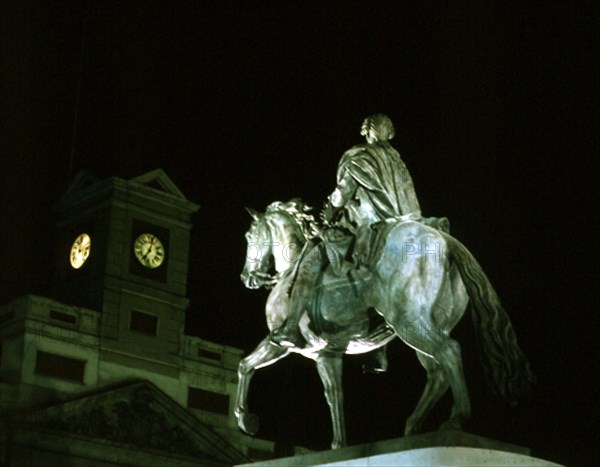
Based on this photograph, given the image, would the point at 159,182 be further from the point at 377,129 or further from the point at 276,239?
the point at 377,129

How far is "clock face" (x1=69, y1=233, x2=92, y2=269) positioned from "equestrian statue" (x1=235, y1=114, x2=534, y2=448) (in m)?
32.3

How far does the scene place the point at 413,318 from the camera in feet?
30.4

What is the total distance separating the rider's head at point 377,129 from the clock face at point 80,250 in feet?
109

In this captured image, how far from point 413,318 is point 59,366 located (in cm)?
3119

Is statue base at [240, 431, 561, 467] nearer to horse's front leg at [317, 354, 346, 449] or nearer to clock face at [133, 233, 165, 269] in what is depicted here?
horse's front leg at [317, 354, 346, 449]

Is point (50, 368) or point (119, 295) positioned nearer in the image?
point (50, 368)

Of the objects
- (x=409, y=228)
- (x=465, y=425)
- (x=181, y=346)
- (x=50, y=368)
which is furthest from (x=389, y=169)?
(x=181, y=346)

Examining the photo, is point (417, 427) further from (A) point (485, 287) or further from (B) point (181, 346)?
(B) point (181, 346)

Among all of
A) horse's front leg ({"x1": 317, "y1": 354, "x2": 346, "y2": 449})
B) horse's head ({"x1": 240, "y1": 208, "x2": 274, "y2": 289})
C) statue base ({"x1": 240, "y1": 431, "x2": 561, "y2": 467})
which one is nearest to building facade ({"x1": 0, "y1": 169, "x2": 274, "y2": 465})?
horse's head ({"x1": 240, "y1": 208, "x2": 274, "y2": 289})

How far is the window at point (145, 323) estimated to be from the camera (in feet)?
139

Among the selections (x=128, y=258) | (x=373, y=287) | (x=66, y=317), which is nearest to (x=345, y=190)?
(x=373, y=287)

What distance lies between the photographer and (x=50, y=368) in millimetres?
38594

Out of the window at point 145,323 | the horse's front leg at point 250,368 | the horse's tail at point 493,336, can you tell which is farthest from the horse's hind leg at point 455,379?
the window at point 145,323

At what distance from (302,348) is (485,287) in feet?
5.93
